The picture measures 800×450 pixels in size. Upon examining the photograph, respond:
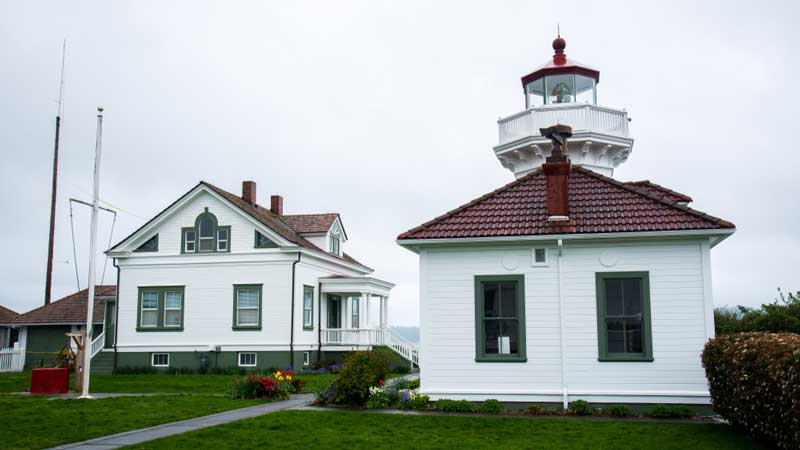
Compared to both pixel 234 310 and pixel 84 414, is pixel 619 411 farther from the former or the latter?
pixel 234 310

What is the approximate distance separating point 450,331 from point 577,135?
8.10 meters

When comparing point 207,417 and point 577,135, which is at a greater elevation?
point 577,135

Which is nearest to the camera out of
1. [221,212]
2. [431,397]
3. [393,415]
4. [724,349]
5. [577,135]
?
[724,349]

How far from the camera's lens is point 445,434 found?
41.2ft

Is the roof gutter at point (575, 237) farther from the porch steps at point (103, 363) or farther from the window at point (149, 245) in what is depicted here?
the porch steps at point (103, 363)

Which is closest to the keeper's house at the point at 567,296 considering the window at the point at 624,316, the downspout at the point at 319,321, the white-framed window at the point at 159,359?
the window at the point at 624,316

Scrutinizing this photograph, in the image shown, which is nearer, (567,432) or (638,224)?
(567,432)

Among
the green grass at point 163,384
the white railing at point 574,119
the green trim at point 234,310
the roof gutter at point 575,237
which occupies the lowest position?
the green grass at point 163,384

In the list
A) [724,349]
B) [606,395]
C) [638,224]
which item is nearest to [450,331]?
[606,395]

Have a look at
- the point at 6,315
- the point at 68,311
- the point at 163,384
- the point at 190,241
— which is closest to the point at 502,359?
the point at 163,384

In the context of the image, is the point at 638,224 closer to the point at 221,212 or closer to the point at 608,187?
the point at 608,187

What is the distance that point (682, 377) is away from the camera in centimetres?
1488

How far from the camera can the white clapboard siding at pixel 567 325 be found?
1498cm

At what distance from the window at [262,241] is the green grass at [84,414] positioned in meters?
11.6
